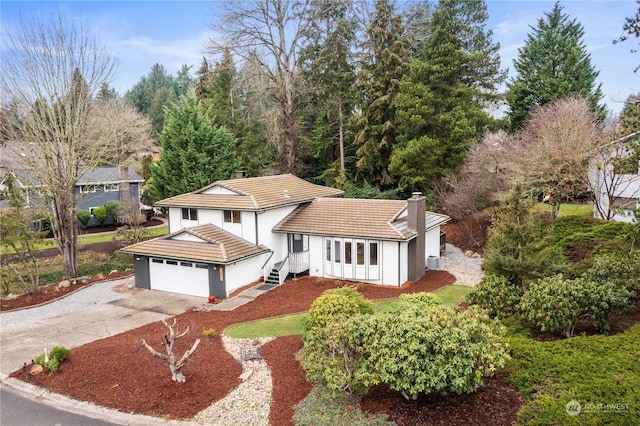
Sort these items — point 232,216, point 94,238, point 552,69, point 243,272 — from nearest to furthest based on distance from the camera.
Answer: point 243,272
point 232,216
point 94,238
point 552,69

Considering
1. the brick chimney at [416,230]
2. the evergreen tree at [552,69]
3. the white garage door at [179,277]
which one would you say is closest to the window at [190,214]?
the white garage door at [179,277]

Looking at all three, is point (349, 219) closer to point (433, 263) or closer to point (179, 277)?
point (433, 263)

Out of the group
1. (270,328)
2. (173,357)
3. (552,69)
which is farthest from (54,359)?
(552,69)

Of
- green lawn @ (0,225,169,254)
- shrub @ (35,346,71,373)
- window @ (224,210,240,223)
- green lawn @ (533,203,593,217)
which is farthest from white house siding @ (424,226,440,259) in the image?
green lawn @ (0,225,169,254)

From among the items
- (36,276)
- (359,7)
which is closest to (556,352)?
(36,276)

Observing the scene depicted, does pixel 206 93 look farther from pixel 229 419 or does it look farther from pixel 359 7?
pixel 229 419

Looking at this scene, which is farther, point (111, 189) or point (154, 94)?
point (154, 94)

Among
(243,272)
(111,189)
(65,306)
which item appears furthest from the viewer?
(111,189)
